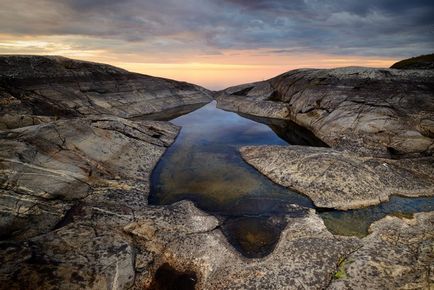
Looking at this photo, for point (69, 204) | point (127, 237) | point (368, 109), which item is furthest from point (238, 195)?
point (368, 109)

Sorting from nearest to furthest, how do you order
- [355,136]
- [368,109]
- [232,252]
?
[232,252], [355,136], [368,109]

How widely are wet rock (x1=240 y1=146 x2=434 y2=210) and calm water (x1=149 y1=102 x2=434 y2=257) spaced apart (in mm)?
477

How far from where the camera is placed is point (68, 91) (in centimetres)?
2411

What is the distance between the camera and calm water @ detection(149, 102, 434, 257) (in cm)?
984

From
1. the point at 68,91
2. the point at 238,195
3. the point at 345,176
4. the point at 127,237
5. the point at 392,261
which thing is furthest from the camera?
the point at 68,91

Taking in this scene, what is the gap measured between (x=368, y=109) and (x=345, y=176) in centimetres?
1083

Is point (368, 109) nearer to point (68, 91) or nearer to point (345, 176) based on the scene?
point (345, 176)

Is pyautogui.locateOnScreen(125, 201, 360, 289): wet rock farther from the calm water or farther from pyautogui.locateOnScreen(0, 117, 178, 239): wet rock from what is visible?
pyautogui.locateOnScreen(0, 117, 178, 239): wet rock

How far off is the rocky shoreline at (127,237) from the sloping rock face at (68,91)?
728 cm

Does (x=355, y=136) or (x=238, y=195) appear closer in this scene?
(x=238, y=195)

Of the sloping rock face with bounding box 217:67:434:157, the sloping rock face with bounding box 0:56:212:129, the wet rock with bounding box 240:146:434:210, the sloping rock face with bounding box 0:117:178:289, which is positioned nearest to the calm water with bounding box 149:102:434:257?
the wet rock with bounding box 240:146:434:210

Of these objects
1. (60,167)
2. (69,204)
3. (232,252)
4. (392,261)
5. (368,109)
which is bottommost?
(232,252)

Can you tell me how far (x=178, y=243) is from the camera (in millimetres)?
8703

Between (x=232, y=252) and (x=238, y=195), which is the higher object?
(x=238, y=195)
